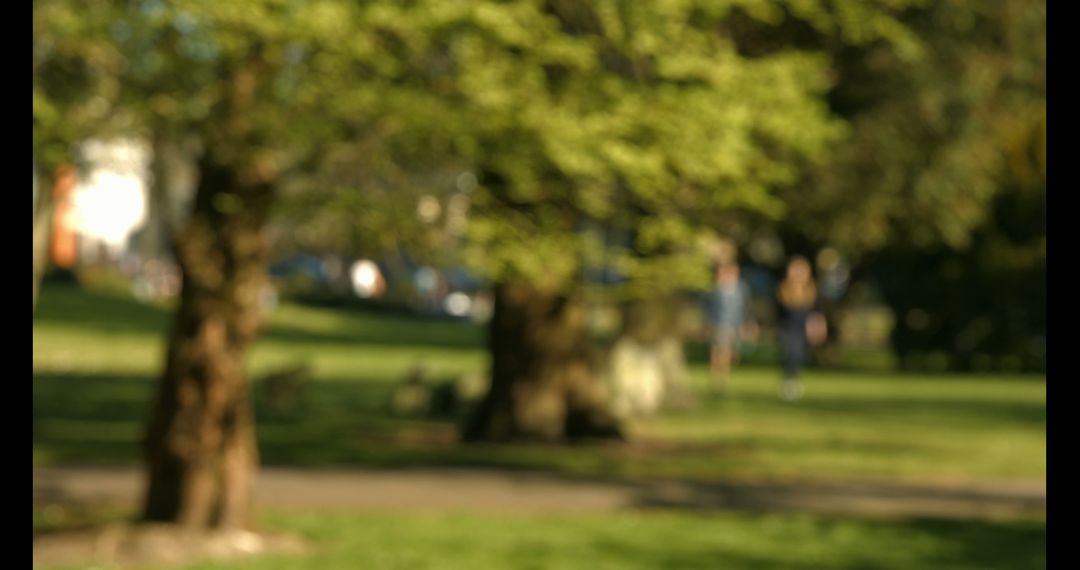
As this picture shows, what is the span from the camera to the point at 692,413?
1169 inches

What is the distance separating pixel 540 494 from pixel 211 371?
441 cm

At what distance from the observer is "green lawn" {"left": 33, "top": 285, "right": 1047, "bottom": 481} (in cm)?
2066

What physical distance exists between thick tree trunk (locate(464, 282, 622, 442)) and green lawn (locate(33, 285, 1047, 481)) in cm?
61

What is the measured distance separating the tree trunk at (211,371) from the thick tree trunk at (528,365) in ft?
29.6

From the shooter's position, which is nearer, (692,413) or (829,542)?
(829,542)

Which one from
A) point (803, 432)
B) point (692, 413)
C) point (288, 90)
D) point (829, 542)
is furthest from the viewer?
point (692, 413)

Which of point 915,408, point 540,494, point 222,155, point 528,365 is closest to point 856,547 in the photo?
point 540,494

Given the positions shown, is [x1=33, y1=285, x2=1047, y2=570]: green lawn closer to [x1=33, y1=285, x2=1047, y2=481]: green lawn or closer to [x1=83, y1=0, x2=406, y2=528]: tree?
[x1=33, y1=285, x2=1047, y2=481]: green lawn

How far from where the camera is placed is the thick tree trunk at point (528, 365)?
22.7 metres

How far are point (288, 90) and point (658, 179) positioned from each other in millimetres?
2188

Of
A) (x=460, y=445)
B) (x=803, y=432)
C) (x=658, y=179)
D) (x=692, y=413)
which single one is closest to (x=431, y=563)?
(x=658, y=179)

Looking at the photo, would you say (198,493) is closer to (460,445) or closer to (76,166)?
(76,166)

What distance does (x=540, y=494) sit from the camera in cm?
1734

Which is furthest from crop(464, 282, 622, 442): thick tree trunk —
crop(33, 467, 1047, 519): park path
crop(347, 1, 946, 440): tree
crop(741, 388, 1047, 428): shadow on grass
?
crop(347, 1, 946, 440): tree
